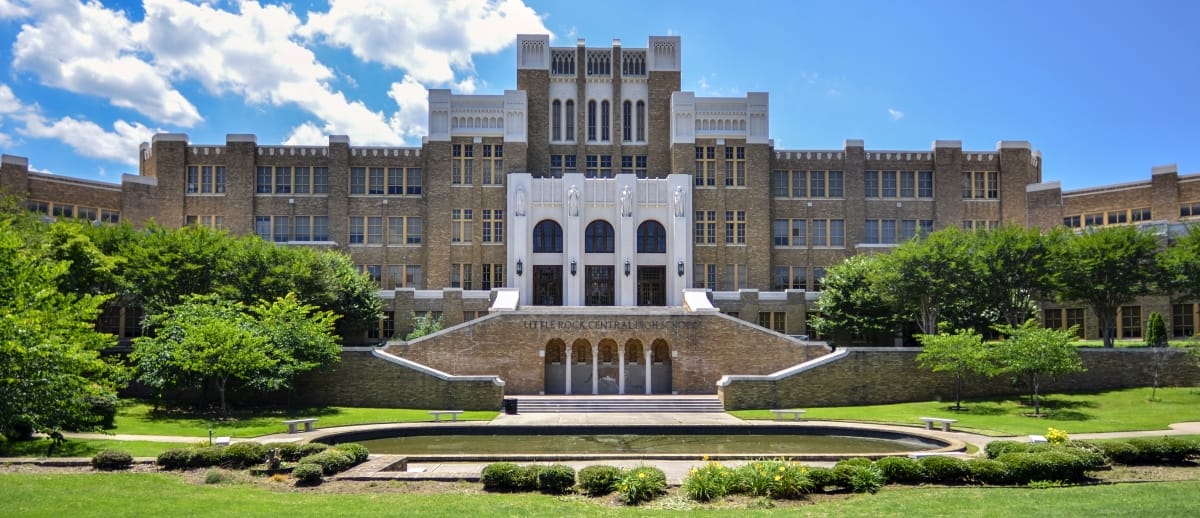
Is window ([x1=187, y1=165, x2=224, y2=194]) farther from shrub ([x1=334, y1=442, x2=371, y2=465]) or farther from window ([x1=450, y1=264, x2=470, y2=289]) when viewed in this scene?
shrub ([x1=334, y1=442, x2=371, y2=465])

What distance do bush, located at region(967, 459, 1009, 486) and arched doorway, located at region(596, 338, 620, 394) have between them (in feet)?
91.4

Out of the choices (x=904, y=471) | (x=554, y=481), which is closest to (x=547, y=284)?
(x=554, y=481)

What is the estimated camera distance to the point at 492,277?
56469 millimetres

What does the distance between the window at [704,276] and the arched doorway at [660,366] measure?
11.3 metres

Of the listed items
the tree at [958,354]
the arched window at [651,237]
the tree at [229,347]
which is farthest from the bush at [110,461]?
the arched window at [651,237]

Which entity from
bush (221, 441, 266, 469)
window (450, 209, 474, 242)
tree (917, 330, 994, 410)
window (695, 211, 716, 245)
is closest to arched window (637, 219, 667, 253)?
window (695, 211, 716, 245)

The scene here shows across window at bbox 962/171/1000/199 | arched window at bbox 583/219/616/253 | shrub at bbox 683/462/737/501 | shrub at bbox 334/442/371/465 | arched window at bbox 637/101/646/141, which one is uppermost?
arched window at bbox 637/101/646/141

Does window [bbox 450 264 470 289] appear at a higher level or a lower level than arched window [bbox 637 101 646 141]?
lower

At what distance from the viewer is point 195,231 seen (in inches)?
1711

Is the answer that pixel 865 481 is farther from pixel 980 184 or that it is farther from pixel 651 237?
pixel 980 184

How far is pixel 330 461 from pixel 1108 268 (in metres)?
39.4

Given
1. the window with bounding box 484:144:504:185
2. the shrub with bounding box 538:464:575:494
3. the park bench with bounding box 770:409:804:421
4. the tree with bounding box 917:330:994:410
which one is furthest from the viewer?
the window with bounding box 484:144:504:185

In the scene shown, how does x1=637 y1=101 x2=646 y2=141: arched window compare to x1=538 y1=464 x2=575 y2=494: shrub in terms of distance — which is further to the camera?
x1=637 y1=101 x2=646 y2=141: arched window

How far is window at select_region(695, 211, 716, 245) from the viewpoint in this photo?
188 feet
